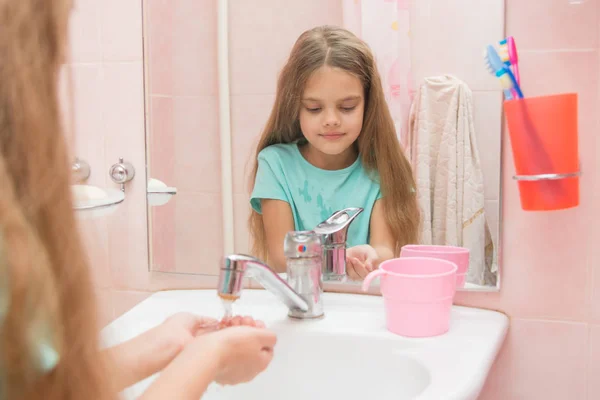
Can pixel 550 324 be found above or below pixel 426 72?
below

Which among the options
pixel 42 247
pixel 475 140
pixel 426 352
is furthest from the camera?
pixel 475 140

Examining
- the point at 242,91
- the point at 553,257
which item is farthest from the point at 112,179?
the point at 553,257

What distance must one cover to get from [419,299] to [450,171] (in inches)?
8.5

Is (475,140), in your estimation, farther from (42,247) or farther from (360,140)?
(42,247)

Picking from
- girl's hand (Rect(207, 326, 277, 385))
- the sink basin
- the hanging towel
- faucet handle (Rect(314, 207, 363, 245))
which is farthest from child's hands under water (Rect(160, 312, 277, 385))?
the hanging towel

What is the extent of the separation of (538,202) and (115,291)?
0.77 metres

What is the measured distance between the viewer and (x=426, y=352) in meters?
0.88

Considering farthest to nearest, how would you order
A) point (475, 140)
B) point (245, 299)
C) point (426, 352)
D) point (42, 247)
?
point (245, 299)
point (475, 140)
point (426, 352)
point (42, 247)

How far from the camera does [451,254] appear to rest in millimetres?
999

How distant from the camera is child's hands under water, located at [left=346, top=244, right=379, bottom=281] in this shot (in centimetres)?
105

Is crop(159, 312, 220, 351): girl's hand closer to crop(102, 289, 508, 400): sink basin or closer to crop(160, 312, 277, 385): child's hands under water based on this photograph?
crop(160, 312, 277, 385): child's hands under water

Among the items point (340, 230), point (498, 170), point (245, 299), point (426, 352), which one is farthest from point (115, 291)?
point (498, 170)

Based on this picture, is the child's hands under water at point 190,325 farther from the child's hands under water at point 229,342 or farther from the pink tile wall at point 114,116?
the pink tile wall at point 114,116

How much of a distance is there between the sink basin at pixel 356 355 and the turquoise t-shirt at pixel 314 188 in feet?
0.48
